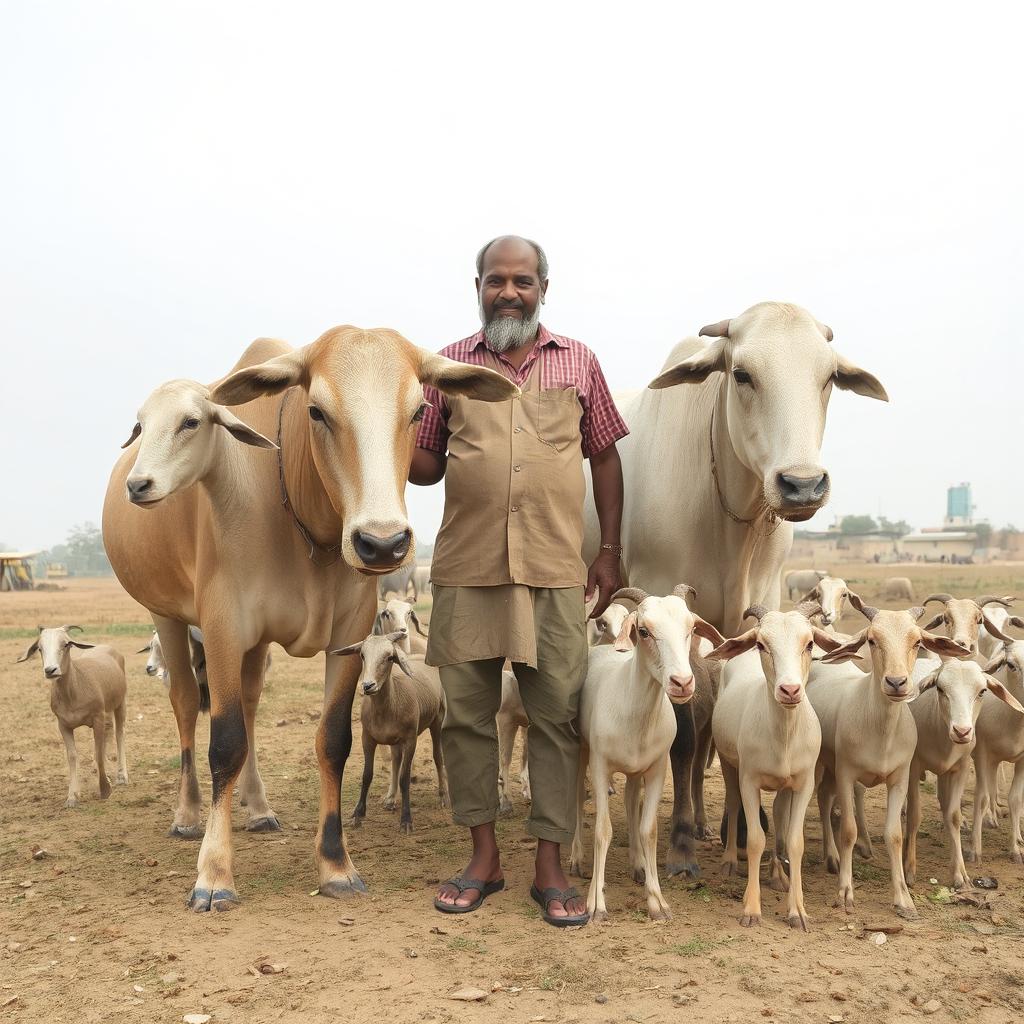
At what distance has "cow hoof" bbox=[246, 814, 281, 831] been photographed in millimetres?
7070

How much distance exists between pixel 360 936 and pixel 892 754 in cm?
284

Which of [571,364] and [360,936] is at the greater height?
[571,364]

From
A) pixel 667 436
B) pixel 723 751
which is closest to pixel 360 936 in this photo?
pixel 723 751

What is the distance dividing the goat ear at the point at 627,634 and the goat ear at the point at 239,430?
205 centimetres

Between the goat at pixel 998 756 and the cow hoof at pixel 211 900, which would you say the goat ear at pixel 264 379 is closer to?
the cow hoof at pixel 211 900

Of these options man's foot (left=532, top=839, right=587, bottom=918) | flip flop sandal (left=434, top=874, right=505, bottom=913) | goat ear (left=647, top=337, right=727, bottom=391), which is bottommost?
flip flop sandal (left=434, top=874, right=505, bottom=913)

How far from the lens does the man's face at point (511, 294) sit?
214 inches

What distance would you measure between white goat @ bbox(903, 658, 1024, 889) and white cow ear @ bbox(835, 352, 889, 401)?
1603 mm

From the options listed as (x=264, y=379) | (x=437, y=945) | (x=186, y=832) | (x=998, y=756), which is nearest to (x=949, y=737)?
(x=998, y=756)

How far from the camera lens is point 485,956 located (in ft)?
15.1

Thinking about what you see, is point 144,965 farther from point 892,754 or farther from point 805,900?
point 892,754

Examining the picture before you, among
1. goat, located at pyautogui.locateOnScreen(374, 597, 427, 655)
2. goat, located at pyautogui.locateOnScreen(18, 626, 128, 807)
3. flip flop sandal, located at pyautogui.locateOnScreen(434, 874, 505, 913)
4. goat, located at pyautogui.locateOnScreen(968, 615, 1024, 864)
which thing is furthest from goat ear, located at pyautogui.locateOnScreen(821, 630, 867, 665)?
goat, located at pyautogui.locateOnScreen(18, 626, 128, 807)

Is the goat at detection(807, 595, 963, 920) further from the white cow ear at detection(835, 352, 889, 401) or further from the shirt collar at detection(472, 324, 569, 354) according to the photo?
the shirt collar at detection(472, 324, 569, 354)

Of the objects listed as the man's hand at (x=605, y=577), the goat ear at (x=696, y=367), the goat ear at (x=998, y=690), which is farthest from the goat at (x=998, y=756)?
the goat ear at (x=696, y=367)
